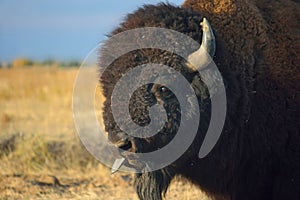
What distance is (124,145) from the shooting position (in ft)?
18.1

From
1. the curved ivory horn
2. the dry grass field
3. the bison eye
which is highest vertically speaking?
the curved ivory horn

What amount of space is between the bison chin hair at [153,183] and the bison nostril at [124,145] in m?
0.43

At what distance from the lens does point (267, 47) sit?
6469 millimetres

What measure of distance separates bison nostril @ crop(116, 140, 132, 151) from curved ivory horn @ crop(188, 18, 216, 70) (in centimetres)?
80

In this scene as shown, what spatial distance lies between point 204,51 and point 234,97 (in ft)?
1.78

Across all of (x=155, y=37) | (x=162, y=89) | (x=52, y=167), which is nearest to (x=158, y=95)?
(x=162, y=89)

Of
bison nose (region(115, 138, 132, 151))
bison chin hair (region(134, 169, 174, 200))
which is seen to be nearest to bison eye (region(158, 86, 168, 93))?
bison nose (region(115, 138, 132, 151))

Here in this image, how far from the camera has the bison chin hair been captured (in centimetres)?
591

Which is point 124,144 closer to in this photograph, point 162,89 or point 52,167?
point 162,89

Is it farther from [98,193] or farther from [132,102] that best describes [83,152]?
[132,102]

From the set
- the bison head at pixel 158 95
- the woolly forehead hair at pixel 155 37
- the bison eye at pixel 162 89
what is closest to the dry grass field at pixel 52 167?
the bison head at pixel 158 95

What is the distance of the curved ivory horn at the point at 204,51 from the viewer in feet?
18.8

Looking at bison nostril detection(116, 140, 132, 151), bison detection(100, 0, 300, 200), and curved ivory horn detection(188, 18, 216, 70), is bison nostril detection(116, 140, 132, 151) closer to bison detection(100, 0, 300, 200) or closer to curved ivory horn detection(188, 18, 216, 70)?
bison detection(100, 0, 300, 200)

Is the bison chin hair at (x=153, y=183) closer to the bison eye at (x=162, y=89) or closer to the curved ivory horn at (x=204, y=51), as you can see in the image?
the bison eye at (x=162, y=89)
